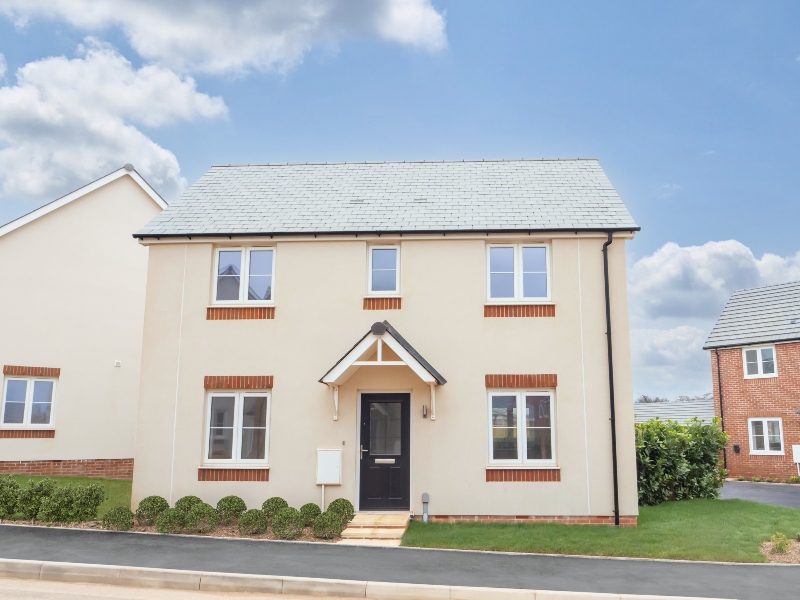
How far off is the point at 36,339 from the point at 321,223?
33.6 ft

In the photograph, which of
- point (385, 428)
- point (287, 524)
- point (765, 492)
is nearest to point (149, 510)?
point (287, 524)

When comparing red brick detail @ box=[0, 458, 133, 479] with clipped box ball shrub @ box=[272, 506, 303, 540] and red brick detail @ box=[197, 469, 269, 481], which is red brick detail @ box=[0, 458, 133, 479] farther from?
clipped box ball shrub @ box=[272, 506, 303, 540]

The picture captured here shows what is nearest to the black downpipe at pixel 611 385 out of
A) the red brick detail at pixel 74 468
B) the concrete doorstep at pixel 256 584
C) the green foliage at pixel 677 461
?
the green foliage at pixel 677 461

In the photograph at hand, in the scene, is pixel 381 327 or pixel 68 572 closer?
pixel 68 572

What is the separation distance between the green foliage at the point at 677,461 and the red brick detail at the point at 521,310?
423 centimetres

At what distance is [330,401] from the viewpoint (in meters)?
14.2

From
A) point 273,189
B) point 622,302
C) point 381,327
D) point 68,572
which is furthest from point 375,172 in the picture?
point 68,572

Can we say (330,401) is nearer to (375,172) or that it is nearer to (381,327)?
(381,327)

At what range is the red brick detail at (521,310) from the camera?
46.8ft

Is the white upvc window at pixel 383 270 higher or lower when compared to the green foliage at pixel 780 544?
higher

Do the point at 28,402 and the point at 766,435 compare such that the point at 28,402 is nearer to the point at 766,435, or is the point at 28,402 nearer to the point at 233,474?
the point at 233,474

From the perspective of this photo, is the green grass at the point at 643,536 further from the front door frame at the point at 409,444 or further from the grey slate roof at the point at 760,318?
the grey slate roof at the point at 760,318

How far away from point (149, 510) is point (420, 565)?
18.8ft

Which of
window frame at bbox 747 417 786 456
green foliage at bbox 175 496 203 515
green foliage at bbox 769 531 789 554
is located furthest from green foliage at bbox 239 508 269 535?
window frame at bbox 747 417 786 456
